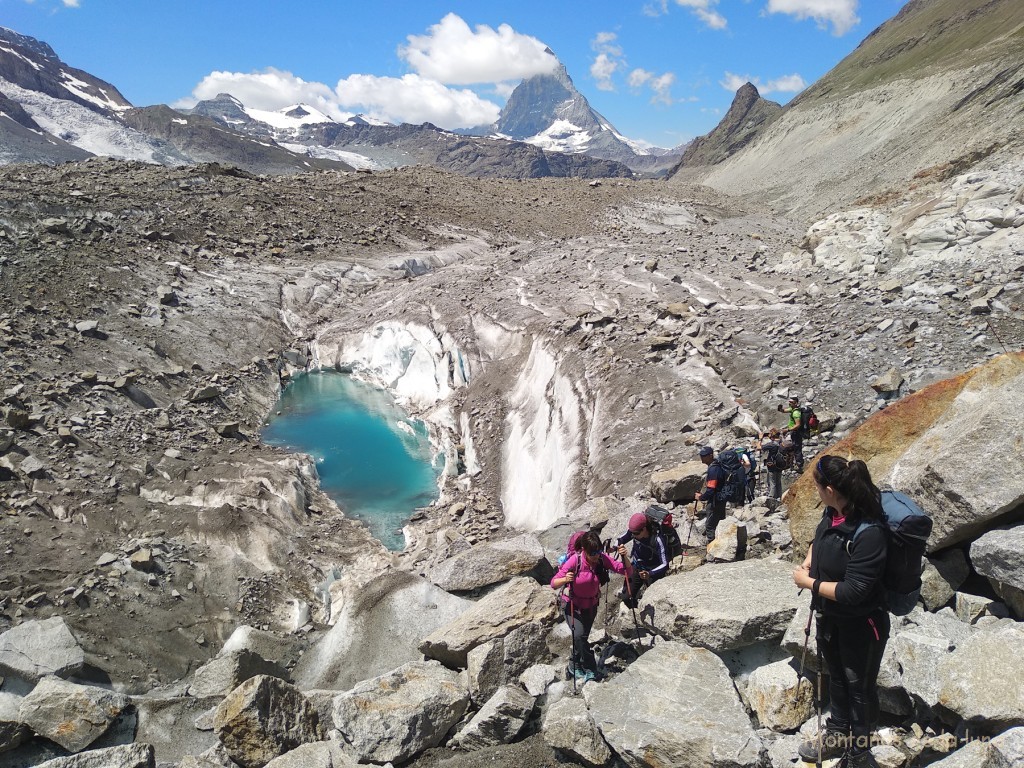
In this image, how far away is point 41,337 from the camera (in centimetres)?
2486

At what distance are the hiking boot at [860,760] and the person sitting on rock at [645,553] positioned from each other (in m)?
2.88

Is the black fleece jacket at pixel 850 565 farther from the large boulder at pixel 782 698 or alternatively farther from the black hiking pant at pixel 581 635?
the black hiking pant at pixel 581 635

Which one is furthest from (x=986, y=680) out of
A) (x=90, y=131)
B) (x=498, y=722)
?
(x=90, y=131)

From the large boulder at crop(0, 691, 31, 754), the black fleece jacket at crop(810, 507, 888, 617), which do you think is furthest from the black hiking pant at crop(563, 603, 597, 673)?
the large boulder at crop(0, 691, 31, 754)

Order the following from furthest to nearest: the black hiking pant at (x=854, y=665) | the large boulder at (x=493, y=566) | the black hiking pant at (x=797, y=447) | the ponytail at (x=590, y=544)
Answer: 1. the black hiking pant at (x=797, y=447)
2. the large boulder at (x=493, y=566)
3. the ponytail at (x=590, y=544)
4. the black hiking pant at (x=854, y=665)

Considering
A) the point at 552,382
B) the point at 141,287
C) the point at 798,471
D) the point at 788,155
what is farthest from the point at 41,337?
the point at 788,155

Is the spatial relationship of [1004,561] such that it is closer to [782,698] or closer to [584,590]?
[782,698]

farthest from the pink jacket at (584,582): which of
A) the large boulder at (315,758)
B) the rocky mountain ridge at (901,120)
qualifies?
the rocky mountain ridge at (901,120)

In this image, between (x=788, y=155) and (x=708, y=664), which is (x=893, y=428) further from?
(x=788, y=155)

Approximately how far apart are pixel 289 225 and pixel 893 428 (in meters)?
43.2

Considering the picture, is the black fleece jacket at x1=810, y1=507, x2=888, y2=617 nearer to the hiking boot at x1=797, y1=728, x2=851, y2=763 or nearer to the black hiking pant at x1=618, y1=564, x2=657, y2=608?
the hiking boot at x1=797, y1=728, x2=851, y2=763

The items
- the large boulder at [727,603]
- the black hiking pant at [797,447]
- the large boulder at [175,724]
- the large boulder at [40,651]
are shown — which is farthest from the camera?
the large boulder at [40,651]

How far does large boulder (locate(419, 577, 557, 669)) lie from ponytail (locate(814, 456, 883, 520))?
4.71 metres

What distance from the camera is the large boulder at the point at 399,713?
6805 mm
